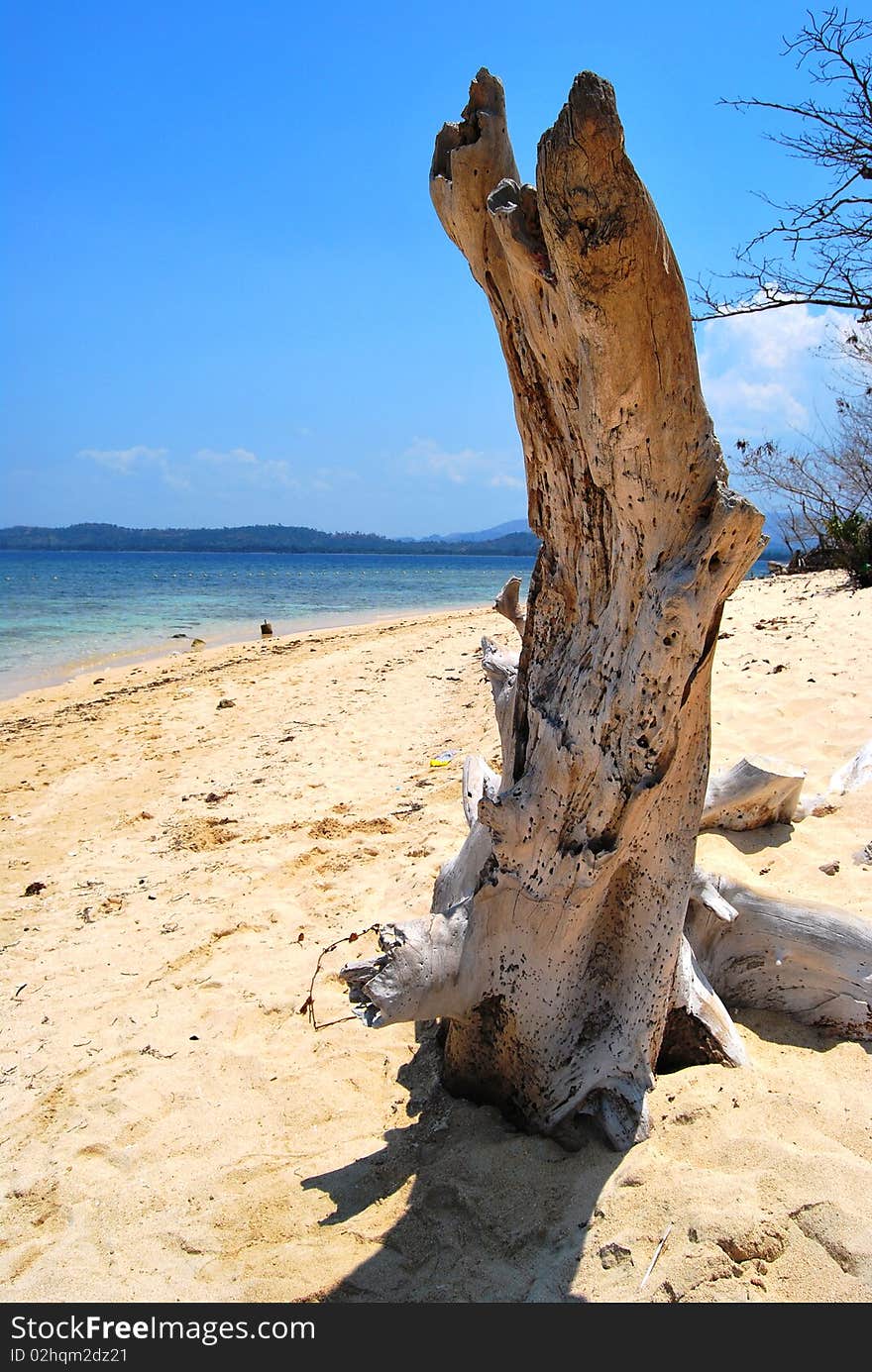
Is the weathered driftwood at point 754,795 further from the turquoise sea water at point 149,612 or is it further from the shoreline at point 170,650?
the turquoise sea water at point 149,612

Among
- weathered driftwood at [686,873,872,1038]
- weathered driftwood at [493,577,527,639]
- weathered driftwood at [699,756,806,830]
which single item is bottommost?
weathered driftwood at [686,873,872,1038]

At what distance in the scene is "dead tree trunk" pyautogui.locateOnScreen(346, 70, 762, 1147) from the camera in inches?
76.6

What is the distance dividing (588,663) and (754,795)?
7.07 feet

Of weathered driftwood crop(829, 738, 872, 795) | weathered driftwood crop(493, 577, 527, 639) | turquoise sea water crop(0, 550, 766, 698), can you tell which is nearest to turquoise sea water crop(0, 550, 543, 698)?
turquoise sea water crop(0, 550, 766, 698)

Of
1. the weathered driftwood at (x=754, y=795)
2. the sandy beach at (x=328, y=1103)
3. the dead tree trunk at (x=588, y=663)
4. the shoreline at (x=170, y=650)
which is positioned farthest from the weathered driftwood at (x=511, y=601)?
the shoreline at (x=170, y=650)

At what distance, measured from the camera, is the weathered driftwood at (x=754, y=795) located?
13.5 ft

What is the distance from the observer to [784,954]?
299 centimetres

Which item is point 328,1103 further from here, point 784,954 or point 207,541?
point 207,541

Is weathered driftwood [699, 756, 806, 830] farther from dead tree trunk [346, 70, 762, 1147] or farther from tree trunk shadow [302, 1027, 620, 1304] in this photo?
tree trunk shadow [302, 1027, 620, 1304]

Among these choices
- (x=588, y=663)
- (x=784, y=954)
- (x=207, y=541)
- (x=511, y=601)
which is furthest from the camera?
(x=207, y=541)

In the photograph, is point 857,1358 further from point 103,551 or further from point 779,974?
point 103,551

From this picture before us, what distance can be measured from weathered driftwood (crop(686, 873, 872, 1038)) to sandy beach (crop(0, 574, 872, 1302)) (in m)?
0.10

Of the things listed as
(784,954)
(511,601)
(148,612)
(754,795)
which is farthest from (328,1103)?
(148,612)

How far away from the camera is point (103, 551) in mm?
120688
